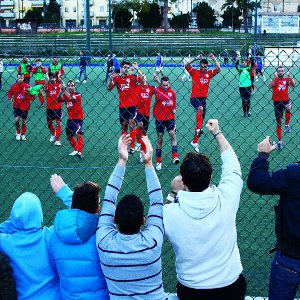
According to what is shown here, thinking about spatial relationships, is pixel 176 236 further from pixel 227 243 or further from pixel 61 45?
pixel 61 45

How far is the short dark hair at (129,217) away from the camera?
302 centimetres

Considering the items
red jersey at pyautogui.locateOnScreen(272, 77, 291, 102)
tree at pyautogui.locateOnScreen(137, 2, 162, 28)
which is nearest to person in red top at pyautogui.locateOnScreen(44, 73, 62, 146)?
red jersey at pyautogui.locateOnScreen(272, 77, 291, 102)

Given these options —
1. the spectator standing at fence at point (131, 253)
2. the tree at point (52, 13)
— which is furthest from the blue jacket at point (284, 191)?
the tree at point (52, 13)

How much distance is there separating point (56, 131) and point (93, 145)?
2.77ft

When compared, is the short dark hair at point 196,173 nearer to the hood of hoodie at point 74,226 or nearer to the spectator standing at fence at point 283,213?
the spectator standing at fence at point 283,213

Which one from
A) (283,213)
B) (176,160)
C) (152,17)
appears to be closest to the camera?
(283,213)

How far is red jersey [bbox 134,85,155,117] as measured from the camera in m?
10.7

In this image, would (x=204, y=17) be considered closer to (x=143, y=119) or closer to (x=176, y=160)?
(x=143, y=119)

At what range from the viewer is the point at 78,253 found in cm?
318

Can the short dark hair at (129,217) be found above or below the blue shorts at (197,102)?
above

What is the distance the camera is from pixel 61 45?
40.0 metres

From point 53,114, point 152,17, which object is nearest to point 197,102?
point 53,114

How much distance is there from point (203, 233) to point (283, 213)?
58cm

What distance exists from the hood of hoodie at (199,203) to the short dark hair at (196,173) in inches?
1.8
